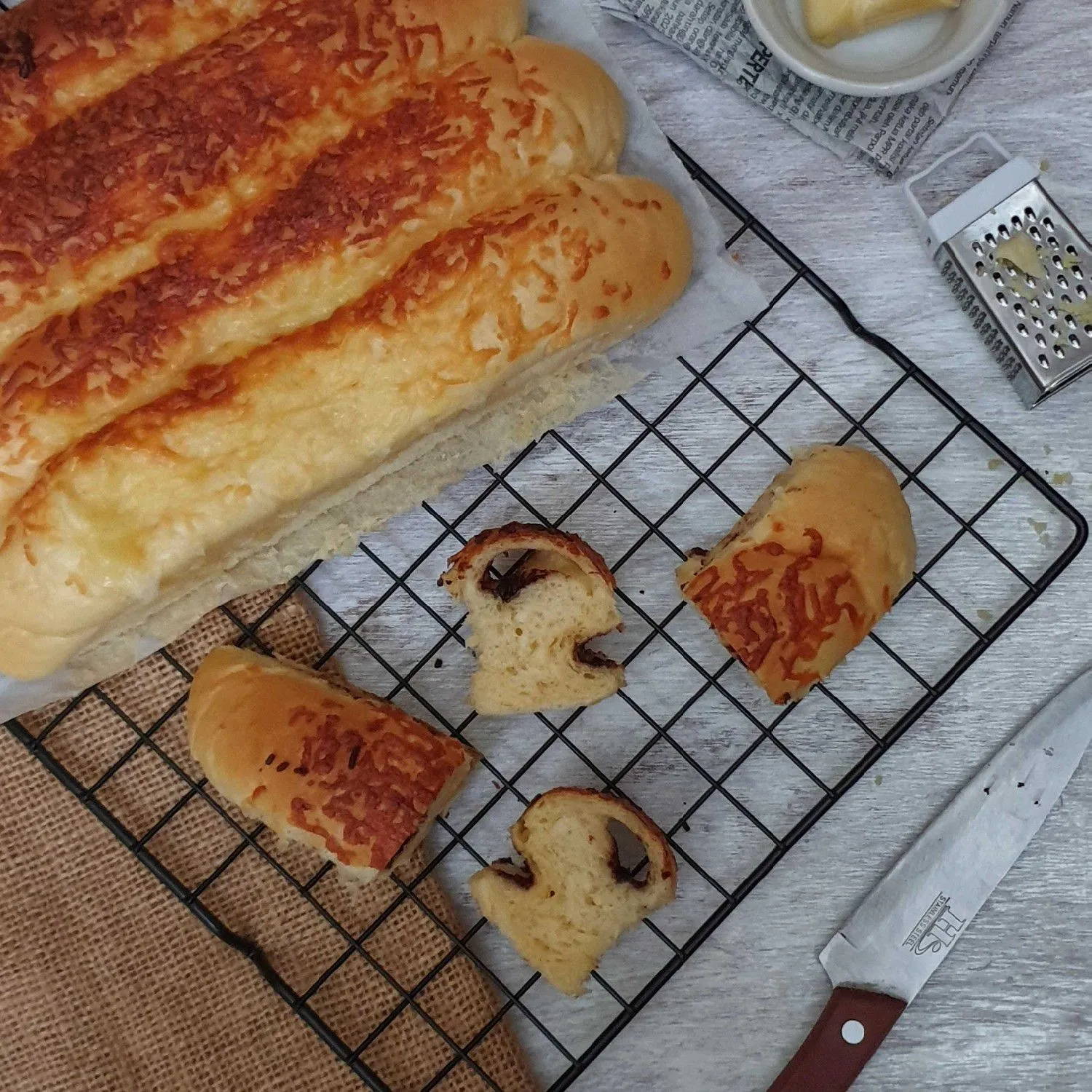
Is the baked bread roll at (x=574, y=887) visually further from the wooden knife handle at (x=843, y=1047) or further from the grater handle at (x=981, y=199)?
the grater handle at (x=981, y=199)

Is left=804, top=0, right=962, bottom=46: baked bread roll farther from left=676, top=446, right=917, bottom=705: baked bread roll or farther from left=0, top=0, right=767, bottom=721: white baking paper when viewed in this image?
left=676, top=446, right=917, bottom=705: baked bread roll

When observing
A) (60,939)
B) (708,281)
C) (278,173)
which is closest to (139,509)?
(278,173)

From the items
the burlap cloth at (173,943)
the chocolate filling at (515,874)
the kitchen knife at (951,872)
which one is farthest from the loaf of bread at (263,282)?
the kitchen knife at (951,872)

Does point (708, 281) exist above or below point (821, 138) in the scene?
below

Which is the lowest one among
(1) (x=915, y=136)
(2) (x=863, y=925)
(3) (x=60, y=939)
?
(2) (x=863, y=925)

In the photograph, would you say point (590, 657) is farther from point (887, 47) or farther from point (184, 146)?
point (887, 47)

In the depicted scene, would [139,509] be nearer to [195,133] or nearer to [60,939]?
[195,133]
